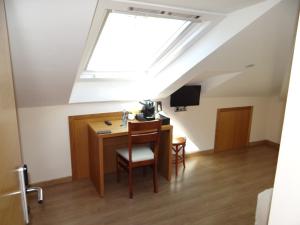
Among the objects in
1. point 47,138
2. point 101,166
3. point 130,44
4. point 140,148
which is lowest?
point 101,166

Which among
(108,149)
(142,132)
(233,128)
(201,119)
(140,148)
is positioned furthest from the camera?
(233,128)

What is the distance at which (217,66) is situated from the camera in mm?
2570

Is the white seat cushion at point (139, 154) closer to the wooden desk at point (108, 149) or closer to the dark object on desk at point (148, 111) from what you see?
the wooden desk at point (108, 149)

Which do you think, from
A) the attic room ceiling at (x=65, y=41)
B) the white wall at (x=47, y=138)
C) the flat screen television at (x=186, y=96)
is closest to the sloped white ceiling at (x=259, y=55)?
the attic room ceiling at (x=65, y=41)

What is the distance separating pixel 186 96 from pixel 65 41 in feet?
6.95

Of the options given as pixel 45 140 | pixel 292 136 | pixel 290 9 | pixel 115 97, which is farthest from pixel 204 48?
pixel 45 140

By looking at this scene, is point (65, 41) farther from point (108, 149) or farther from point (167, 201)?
point (167, 201)

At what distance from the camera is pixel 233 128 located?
4047 mm

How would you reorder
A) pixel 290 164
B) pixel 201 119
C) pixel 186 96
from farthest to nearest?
1. pixel 201 119
2. pixel 186 96
3. pixel 290 164

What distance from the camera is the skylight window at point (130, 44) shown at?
2.11 metres

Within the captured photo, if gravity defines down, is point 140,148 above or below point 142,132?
below

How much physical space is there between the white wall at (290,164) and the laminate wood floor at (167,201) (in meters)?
1.84

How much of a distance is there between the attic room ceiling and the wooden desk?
55 centimetres

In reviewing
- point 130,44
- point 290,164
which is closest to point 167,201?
point 130,44
